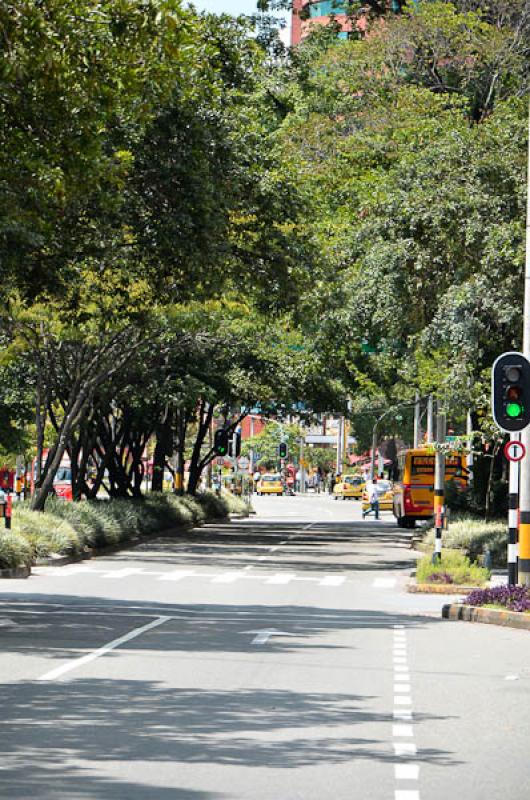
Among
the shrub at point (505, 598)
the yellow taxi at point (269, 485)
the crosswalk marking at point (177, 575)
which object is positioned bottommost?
the crosswalk marking at point (177, 575)

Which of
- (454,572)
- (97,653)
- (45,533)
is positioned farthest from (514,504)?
(45,533)

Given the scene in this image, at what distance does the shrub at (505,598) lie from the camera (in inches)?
795

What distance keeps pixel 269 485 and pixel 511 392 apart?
380ft

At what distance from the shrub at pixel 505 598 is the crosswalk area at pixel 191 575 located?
7.94 meters

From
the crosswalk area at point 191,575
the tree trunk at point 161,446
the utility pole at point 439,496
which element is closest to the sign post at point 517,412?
the utility pole at point 439,496

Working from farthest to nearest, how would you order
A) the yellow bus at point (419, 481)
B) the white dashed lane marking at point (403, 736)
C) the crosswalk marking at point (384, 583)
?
the yellow bus at point (419, 481)
the crosswalk marking at point (384, 583)
the white dashed lane marking at point (403, 736)

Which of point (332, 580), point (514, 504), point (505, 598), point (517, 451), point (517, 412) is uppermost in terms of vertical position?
point (517, 412)

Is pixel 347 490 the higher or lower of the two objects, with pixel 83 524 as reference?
higher

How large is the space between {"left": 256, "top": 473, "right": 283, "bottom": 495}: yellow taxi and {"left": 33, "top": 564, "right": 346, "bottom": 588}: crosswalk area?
339 ft

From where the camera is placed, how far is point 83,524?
125 ft

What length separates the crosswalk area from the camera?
29.9m

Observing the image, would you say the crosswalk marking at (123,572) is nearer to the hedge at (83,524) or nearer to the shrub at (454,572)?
the hedge at (83,524)

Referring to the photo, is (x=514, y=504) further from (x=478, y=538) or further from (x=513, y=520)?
(x=478, y=538)

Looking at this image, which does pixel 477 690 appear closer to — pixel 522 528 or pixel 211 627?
pixel 211 627
